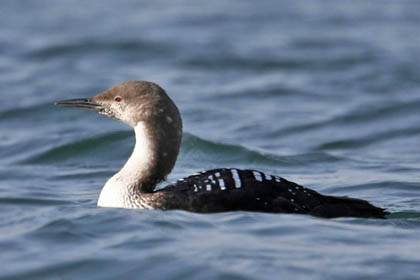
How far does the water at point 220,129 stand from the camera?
19.7ft

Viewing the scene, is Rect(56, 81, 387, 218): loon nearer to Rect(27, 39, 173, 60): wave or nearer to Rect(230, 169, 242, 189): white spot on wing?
Rect(230, 169, 242, 189): white spot on wing

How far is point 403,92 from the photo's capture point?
522 inches

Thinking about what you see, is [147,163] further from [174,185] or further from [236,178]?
[236,178]

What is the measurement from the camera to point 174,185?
6637 millimetres

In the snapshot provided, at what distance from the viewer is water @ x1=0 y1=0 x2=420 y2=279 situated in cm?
601

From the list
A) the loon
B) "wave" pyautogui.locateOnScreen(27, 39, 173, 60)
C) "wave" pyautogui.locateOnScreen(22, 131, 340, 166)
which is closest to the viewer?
the loon

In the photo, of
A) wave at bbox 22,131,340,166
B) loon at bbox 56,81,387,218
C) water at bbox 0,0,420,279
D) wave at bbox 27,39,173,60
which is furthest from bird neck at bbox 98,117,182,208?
wave at bbox 27,39,173,60

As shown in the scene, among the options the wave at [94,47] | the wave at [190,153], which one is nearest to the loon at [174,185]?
the wave at [190,153]

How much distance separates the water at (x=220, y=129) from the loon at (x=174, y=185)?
89 mm

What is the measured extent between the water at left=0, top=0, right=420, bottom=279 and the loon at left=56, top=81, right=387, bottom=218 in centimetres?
9

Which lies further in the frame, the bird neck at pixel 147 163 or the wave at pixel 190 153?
the wave at pixel 190 153

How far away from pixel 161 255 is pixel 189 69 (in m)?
9.05

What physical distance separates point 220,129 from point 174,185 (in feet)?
15.8

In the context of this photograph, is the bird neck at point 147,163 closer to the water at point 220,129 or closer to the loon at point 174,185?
the loon at point 174,185
